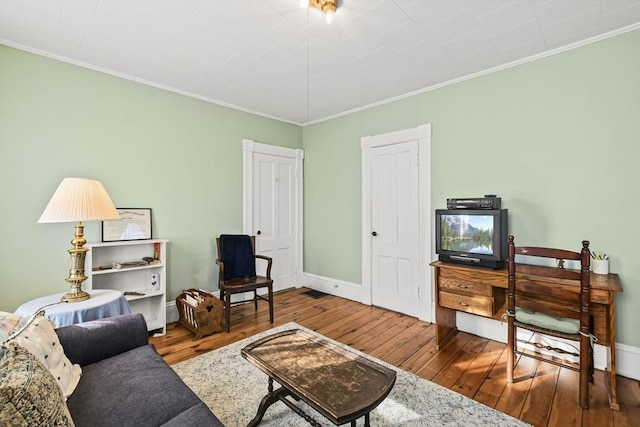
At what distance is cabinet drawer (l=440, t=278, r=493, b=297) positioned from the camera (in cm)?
252

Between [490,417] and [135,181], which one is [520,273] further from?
[135,181]

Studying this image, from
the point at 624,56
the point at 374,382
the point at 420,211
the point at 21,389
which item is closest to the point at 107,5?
the point at 21,389

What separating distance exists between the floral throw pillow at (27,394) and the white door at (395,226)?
323cm

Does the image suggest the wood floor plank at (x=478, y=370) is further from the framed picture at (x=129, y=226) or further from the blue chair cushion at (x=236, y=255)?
the framed picture at (x=129, y=226)

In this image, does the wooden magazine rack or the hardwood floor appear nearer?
the hardwood floor

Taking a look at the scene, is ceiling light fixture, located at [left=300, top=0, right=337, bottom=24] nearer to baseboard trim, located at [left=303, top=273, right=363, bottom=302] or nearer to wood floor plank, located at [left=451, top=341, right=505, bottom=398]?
wood floor plank, located at [left=451, top=341, right=505, bottom=398]

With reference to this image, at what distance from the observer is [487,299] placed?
252 centimetres

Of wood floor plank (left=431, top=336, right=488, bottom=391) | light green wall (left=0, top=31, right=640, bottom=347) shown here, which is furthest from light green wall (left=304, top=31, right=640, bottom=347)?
wood floor plank (left=431, top=336, right=488, bottom=391)

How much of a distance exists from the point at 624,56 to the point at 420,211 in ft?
6.72

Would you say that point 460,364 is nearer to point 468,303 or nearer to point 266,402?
point 468,303

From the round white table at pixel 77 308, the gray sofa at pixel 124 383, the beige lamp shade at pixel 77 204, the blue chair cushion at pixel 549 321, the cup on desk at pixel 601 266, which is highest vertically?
the beige lamp shade at pixel 77 204

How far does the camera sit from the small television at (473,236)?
2539 mm

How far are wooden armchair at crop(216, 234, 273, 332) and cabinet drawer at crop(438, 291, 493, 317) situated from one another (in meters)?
1.82

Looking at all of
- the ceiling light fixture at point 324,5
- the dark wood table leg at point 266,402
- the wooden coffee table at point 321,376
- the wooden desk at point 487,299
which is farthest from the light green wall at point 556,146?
the dark wood table leg at point 266,402
